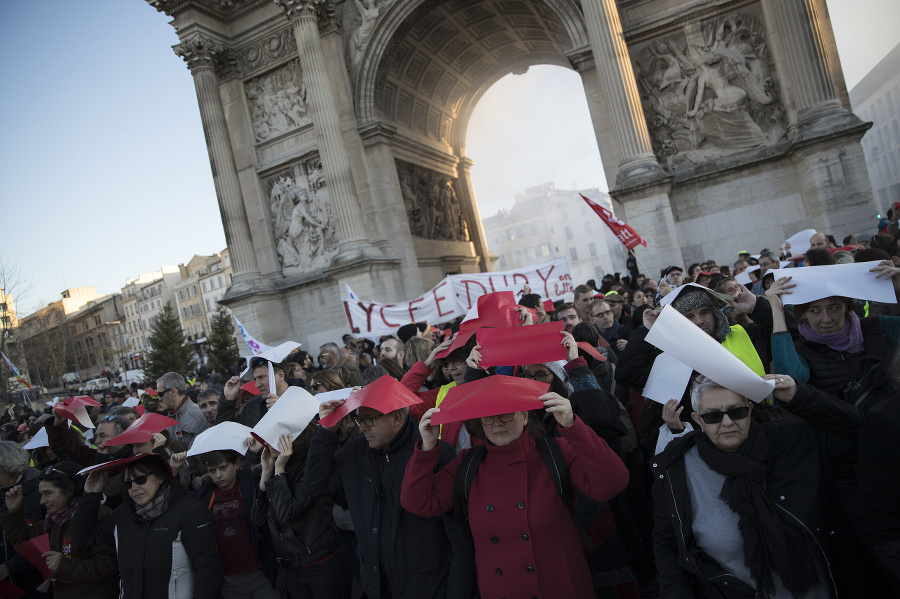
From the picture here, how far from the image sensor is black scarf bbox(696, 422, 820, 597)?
2.30 meters

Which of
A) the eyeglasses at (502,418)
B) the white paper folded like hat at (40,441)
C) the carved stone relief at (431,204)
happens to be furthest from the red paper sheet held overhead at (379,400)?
the carved stone relief at (431,204)

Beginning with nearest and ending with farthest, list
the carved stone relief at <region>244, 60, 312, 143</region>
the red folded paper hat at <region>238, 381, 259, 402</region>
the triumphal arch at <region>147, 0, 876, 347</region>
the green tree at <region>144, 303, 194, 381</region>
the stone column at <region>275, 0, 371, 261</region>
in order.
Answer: the red folded paper hat at <region>238, 381, 259, 402</region>, the triumphal arch at <region>147, 0, 876, 347</region>, the stone column at <region>275, 0, 371, 261</region>, the carved stone relief at <region>244, 60, 312, 143</region>, the green tree at <region>144, 303, 194, 381</region>

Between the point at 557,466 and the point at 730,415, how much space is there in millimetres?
787

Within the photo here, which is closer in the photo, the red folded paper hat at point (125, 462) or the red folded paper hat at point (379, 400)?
the red folded paper hat at point (379, 400)

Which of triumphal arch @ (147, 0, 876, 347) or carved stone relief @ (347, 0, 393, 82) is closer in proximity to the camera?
triumphal arch @ (147, 0, 876, 347)

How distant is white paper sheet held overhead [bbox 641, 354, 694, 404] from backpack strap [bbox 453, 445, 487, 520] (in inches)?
38.4

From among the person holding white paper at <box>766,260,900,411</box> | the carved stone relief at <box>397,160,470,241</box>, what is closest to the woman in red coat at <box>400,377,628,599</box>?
the person holding white paper at <box>766,260,900,411</box>

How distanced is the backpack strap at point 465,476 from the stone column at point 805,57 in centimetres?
1273

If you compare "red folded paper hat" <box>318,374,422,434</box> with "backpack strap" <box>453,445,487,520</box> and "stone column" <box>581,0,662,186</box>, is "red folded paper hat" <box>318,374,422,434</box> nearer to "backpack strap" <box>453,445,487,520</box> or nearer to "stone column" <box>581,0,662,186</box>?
"backpack strap" <box>453,445,487,520</box>

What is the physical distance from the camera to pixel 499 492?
279cm

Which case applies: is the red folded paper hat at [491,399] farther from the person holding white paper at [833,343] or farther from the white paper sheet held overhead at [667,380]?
the person holding white paper at [833,343]

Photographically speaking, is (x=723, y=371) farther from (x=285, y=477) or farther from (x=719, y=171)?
(x=719, y=171)

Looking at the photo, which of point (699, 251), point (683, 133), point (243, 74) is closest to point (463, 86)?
point (243, 74)

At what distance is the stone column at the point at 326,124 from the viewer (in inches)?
652
